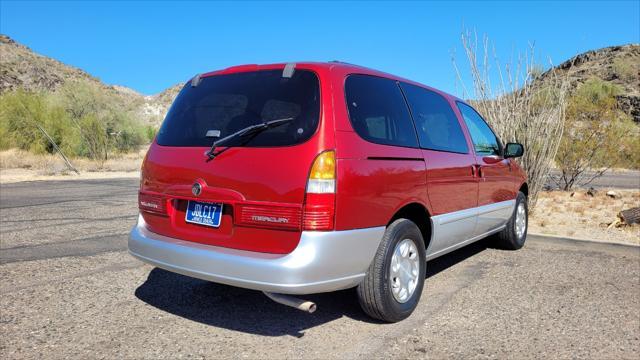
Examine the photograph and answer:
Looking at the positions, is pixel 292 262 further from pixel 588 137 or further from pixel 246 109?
Answer: pixel 588 137

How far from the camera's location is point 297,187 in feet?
9.71

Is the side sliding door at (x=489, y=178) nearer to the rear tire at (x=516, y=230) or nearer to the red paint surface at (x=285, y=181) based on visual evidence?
the rear tire at (x=516, y=230)

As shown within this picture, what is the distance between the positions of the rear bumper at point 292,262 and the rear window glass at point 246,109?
0.67 m

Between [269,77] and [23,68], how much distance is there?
7136 centimetres

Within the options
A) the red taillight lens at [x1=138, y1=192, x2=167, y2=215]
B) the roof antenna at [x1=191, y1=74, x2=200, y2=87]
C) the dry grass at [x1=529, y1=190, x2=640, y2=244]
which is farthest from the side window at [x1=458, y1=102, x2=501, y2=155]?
the red taillight lens at [x1=138, y1=192, x2=167, y2=215]

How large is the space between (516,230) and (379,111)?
3.51 m

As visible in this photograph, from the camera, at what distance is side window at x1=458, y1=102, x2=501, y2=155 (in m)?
5.26

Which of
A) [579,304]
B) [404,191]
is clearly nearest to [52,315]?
[404,191]

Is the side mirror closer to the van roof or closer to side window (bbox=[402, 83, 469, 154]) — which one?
side window (bbox=[402, 83, 469, 154])

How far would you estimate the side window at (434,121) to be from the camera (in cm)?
417

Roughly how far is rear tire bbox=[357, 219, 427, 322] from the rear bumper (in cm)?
10

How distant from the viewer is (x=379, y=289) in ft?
11.0

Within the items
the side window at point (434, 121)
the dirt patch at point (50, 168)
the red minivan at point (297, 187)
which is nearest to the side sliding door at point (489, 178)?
the side window at point (434, 121)

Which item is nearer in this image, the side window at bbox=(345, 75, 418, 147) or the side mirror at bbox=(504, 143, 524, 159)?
the side window at bbox=(345, 75, 418, 147)
